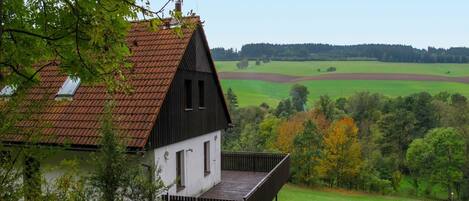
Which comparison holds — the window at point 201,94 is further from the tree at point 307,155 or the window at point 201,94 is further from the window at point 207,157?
the tree at point 307,155

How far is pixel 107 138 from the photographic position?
9.23 meters

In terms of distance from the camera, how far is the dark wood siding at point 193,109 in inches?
534

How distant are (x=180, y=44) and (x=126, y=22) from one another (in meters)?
8.53

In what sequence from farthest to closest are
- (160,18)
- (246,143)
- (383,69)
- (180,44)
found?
(383,69), (246,143), (180,44), (160,18)

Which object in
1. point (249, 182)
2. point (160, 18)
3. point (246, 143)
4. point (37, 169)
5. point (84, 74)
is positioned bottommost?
point (246, 143)

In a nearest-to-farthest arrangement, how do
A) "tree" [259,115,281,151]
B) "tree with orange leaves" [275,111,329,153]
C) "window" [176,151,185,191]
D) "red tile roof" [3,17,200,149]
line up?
1. "red tile roof" [3,17,200,149]
2. "window" [176,151,185,191]
3. "tree with orange leaves" [275,111,329,153]
4. "tree" [259,115,281,151]

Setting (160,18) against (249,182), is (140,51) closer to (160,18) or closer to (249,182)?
(249,182)

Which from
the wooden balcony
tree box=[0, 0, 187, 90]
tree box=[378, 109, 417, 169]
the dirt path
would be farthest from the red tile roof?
the dirt path

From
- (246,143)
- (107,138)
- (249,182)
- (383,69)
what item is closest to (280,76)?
(383,69)

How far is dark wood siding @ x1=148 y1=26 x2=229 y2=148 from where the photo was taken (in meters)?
13.6

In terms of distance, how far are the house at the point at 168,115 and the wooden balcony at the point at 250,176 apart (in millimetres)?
42

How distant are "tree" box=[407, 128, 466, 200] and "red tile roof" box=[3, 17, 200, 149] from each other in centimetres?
5013

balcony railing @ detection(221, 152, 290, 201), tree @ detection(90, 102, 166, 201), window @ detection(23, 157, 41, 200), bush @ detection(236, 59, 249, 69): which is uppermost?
bush @ detection(236, 59, 249, 69)

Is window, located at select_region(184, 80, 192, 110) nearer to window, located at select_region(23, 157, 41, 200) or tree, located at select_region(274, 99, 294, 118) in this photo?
window, located at select_region(23, 157, 41, 200)
